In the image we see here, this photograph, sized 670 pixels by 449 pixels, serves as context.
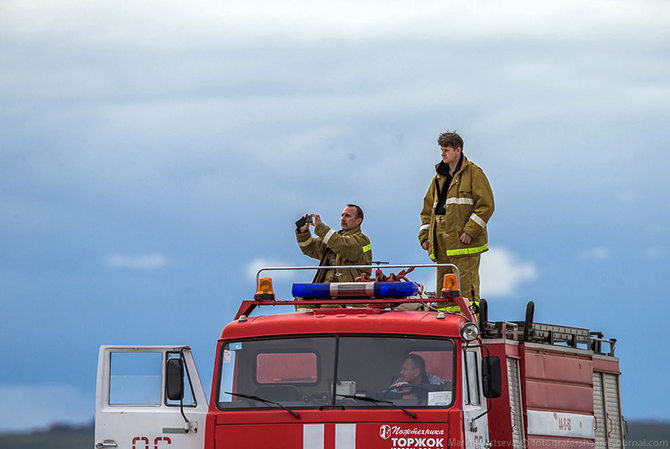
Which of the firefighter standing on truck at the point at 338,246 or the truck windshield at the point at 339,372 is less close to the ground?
the firefighter standing on truck at the point at 338,246

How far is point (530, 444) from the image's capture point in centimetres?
922

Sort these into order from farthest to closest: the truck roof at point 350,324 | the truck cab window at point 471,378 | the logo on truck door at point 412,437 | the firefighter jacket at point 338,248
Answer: the firefighter jacket at point 338,248 → the truck roof at point 350,324 → the truck cab window at point 471,378 → the logo on truck door at point 412,437

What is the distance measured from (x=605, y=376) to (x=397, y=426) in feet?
13.5

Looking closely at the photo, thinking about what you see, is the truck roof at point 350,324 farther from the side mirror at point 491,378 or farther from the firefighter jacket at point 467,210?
the firefighter jacket at point 467,210

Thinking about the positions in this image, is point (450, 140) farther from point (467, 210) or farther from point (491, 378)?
point (491, 378)

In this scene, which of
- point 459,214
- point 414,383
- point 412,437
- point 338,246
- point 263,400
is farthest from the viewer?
point 459,214

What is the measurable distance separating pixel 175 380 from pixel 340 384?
4.84 feet

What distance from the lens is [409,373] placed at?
799 cm

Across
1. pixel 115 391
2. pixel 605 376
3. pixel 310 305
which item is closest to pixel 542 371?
pixel 605 376

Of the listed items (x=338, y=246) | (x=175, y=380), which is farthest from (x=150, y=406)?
(x=338, y=246)

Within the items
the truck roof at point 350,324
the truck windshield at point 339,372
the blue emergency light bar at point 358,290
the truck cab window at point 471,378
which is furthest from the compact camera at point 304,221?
the truck cab window at point 471,378

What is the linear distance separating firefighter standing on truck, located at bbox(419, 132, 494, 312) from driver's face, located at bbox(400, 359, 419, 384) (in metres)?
3.39

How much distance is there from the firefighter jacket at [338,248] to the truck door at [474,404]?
281 cm

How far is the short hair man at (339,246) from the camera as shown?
1097 centimetres
